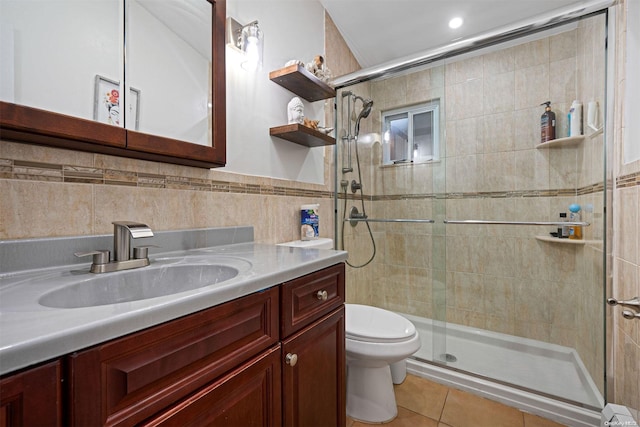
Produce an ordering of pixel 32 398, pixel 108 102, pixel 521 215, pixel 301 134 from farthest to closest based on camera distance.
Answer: pixel 521 215, pixel 301 134, pixel 108 102, pixel 32 398

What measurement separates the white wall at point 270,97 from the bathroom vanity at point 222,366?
564mm

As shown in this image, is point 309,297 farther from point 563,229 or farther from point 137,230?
point 563,229

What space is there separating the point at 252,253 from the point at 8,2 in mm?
921

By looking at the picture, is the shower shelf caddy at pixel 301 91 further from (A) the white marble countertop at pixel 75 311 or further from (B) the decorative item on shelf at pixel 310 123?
(A) the white marble countertop at pixel 75 311

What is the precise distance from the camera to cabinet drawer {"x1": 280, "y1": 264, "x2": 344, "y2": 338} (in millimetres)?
813

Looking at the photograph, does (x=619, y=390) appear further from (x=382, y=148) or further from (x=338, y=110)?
(x=338, y=110)

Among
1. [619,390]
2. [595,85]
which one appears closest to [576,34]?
[595,85]

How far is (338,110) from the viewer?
2.16 m

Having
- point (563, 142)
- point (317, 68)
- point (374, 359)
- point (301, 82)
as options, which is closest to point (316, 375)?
point (374, 359)

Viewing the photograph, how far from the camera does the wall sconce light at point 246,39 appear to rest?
1.31 metres

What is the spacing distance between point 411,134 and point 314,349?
167cm

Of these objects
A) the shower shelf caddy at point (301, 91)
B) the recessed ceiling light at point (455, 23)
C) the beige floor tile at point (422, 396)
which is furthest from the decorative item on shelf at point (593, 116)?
the beige floor tile at point (422, 396)

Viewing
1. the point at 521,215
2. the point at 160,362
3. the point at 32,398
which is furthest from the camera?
the point at 521,215

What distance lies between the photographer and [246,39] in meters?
1.35
